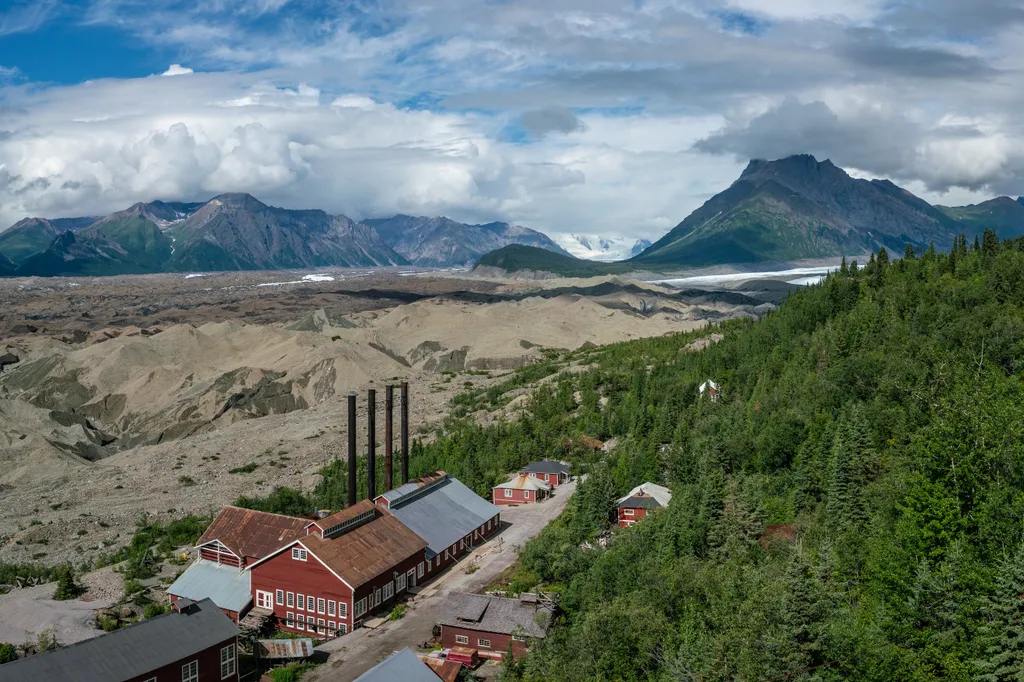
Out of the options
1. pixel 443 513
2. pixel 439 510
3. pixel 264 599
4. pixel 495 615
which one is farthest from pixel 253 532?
pixel 495 615

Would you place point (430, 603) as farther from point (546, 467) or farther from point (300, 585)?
point (546, 467)

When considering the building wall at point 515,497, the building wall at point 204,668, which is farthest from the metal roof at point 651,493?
the building wall at point 204,668

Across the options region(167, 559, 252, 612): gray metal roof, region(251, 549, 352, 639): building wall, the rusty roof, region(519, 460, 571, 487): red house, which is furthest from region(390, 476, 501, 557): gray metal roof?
the rusty roof

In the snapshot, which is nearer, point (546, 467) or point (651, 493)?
point (651, 493)

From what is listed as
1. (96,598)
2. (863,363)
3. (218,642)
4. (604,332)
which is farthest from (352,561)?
(604,332)

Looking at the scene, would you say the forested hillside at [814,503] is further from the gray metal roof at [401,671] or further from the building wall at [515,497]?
the gray metal roof at [401,671]

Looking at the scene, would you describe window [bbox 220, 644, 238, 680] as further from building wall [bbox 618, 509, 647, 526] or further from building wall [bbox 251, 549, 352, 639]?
building wall [bbox 618, 509, 647, 526]
